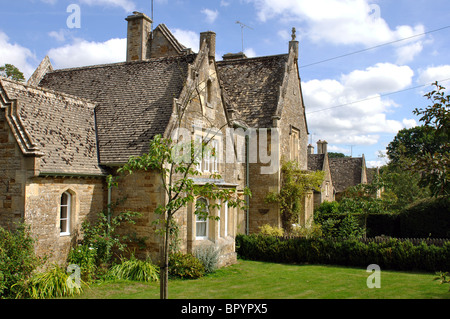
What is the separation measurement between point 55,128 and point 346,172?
154 ft

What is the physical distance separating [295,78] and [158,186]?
1670 centimetres

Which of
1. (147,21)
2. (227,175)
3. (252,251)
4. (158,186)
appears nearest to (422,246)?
(252,251)

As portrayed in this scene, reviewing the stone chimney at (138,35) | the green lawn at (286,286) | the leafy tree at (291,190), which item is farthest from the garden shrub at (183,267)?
the stone chimney at (138,35)

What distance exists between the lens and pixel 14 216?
45.0ft

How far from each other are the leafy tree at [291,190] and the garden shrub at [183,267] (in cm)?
955

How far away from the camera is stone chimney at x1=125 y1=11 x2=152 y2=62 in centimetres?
2570

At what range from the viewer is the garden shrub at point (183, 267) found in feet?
52.0

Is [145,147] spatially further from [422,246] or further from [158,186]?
[422,246]

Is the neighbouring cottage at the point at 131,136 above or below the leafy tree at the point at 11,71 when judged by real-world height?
below

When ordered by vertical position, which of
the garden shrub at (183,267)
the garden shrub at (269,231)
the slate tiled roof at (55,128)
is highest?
the slate tiled roof at (55,128)

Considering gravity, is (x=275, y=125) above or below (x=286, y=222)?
above

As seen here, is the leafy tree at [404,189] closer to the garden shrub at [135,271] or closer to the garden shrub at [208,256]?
the garden shrub at [208,256]

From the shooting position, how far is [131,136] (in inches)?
689


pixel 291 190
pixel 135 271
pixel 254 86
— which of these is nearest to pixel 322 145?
pixel 254 86
